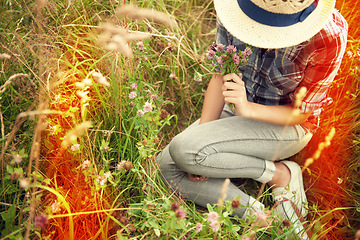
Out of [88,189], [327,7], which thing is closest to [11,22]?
[88,189]

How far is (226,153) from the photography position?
1617 mm

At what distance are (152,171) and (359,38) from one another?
1539mm

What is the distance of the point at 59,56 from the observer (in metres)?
1.75

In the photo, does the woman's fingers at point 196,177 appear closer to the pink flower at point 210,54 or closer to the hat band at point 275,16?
the pink flower at point 210,54

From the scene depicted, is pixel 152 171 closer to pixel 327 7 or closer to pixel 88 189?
pixel 88 189

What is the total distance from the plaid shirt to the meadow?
442 millimetres

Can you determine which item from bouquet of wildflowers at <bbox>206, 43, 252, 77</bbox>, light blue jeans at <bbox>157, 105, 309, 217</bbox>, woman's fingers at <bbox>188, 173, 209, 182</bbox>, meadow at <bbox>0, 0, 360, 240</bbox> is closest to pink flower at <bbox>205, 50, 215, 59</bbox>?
bouquet of wildflowers at <bbox>206, 43, 252, 77</bbox>

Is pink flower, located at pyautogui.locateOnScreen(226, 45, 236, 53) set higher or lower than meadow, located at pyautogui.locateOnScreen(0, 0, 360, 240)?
higher

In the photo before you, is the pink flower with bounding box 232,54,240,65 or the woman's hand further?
the woman's hand

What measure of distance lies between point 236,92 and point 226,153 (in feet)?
1.13

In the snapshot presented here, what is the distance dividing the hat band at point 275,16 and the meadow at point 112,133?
0.41 metres

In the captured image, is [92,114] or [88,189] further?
[92,114]

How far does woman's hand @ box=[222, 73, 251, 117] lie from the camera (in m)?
1.46

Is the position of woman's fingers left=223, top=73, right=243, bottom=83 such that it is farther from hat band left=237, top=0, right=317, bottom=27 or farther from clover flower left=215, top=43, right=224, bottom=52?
hat band left=237, top=0, right=317, bottom=27
